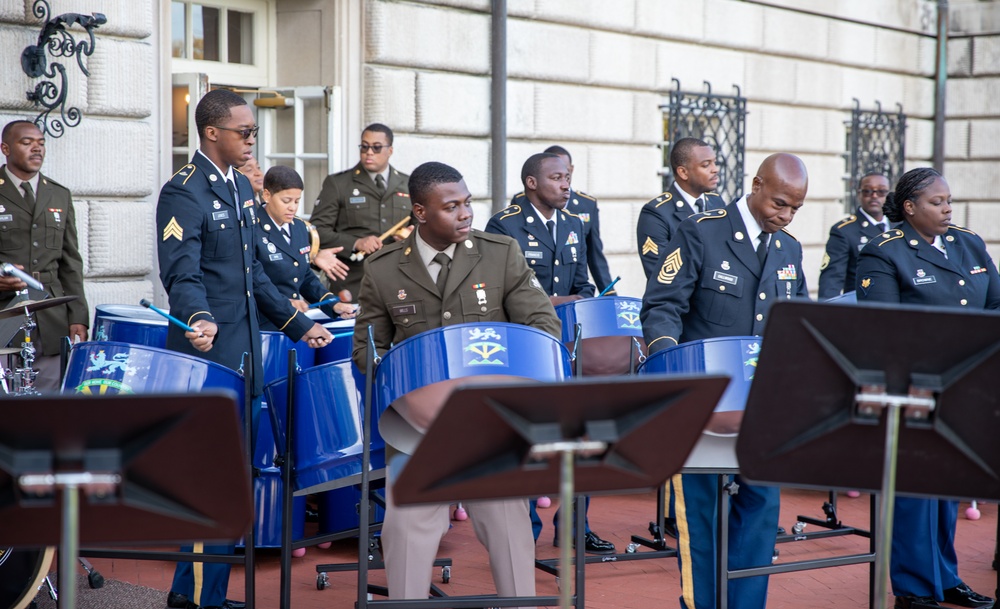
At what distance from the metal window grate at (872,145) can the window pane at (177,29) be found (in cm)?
617

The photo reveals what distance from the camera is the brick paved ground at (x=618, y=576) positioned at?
3.96 m

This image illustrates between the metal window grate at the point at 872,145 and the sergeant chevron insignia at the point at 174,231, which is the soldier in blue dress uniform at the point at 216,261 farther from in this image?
the metal window grate at the point at 872,145

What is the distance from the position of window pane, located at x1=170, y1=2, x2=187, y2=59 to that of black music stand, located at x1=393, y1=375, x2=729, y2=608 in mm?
4743

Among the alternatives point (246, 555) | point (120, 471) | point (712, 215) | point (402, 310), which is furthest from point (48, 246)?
point (120, 471)

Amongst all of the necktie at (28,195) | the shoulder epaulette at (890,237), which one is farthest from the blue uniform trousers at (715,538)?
the necktie at (28,195)

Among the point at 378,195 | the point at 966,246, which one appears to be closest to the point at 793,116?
the point at 378,195

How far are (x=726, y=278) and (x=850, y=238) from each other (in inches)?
134

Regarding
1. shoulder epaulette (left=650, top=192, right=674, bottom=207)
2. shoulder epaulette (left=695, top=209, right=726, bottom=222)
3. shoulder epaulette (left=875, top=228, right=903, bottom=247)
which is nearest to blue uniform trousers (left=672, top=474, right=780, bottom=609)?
shoulder epaulette (left=695, top=209, right=726, bottom=222)

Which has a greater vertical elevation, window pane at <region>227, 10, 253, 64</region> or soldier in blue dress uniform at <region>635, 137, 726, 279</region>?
window pane at <region>227, 10, 253, 64</region>

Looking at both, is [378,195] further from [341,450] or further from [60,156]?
[341,450]

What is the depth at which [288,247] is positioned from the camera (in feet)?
16.7

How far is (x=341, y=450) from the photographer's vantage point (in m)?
3.22

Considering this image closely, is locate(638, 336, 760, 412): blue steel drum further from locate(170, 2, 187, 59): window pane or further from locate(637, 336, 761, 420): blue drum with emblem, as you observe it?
locate(170, 2, 187, 59): window pane

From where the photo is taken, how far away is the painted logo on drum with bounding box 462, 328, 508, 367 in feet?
8.98
